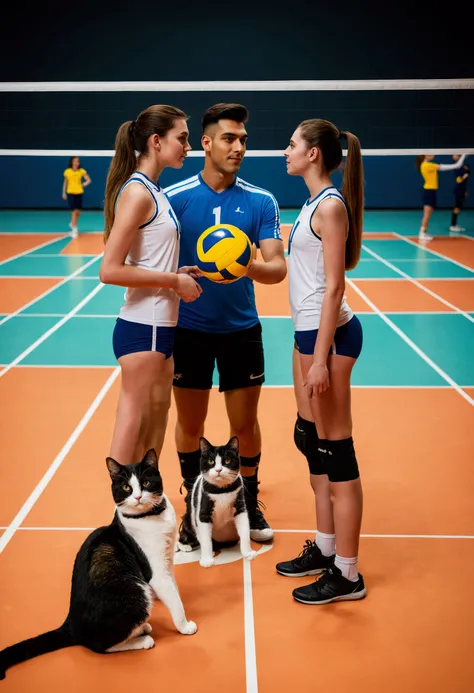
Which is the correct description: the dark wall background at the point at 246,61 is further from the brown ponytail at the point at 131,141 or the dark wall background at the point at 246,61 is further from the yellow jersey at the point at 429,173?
the brown ponytail at the point at 131,141

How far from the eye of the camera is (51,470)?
15.6ft

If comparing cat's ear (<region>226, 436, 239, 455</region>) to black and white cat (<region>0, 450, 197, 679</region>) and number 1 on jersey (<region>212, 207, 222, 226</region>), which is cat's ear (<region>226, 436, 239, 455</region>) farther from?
number 1 on jersey (<region>212, 207, 222, 226</region>)

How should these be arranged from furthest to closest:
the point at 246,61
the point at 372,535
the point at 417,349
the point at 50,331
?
1. the point at 246,61
2. the point at 50,331
3. the point at 417,349
4. the point at 372,535

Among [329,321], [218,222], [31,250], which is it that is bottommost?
[329,321]

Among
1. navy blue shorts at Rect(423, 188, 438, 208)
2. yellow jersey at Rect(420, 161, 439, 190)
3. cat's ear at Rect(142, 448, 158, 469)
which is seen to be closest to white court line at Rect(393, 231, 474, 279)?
navy blue shorts at Rect(423, 188, 438, 208)

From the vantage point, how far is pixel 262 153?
12.1 metres

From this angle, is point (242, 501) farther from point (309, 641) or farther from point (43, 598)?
point (43, 598)

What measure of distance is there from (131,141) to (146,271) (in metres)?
0.61

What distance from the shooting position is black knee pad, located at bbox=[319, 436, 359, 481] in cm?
329

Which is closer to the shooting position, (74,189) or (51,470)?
(51,470)

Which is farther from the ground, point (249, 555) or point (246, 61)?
point (246, 61)

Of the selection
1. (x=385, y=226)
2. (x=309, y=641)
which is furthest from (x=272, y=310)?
(x=385, y=226)

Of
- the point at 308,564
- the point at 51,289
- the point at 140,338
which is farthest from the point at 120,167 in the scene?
the point at 51,289

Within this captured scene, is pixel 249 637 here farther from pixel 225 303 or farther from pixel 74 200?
pixel 74 200
